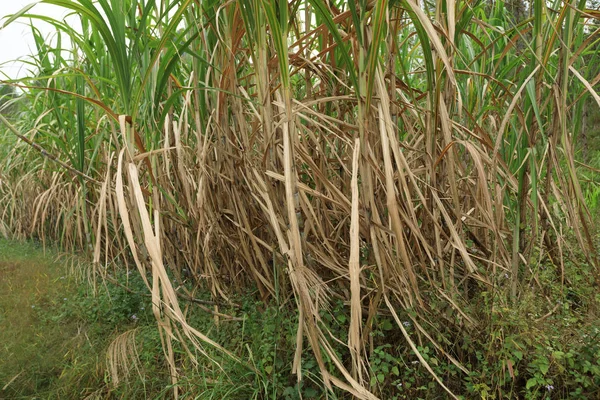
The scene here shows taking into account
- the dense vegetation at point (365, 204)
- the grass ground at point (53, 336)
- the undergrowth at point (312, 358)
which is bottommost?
the grass ground at point (53, 336)

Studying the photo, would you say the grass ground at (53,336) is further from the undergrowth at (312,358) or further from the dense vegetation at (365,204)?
the dense vegetation at (365,204)

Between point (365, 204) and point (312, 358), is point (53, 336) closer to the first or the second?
point (312, 358)

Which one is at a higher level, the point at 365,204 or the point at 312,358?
the point at 365,204

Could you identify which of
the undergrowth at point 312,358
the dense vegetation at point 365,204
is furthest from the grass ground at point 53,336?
the dense vegetation at point 365,204

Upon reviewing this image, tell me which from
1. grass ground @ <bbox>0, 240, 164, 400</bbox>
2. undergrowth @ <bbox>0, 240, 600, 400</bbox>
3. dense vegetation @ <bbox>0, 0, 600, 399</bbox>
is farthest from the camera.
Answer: grass ground @ <bbox>0, 240, 164, 400</bbox>

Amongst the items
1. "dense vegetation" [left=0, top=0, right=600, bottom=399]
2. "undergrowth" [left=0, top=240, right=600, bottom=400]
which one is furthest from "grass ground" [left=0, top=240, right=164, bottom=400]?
"dense vegetation" [left=0, top=0, right=600, bottom=399]

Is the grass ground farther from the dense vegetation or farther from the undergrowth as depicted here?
the dense vegetation

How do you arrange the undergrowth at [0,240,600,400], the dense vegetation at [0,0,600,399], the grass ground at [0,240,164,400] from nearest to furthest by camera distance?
1. the dense vegetation at [0,0,600,399]
2. the undergrowth at [0,240,600,400]
3. the grass ground at [0,240,164,400]

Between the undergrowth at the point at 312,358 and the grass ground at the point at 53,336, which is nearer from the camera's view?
the undergrowth at the point at 312,358

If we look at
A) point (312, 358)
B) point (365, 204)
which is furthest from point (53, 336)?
point (365, 204)

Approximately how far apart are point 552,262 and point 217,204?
1049mm

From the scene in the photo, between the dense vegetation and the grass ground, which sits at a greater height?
the dense vegetation

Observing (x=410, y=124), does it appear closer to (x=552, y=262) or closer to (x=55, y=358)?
(x=552, y=262)

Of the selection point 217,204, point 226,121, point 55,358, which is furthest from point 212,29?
point 55,358
